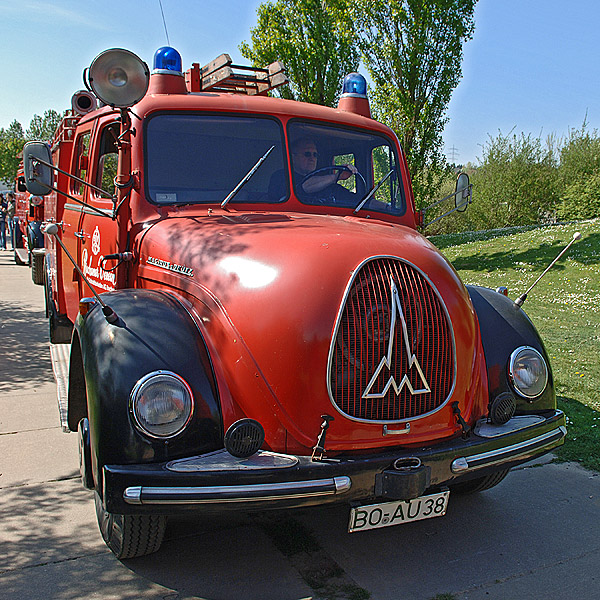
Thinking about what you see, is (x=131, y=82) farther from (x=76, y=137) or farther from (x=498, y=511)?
(x=498, y=511)

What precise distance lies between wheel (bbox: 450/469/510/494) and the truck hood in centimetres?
85

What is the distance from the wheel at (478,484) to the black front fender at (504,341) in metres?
0.65

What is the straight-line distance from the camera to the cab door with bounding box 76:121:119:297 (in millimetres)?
4309

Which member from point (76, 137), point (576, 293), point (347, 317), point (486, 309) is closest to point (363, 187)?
point (486, 309)

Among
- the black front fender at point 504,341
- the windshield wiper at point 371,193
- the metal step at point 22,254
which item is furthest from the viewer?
the metal step at point 22,254

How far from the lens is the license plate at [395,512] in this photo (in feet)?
9.21

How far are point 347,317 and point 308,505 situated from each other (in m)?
0.82

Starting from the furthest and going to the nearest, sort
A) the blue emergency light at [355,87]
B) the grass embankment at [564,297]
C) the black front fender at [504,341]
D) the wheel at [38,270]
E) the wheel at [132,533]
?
the wheel at [38,270]
the grass embankment at [564,297]
the blue emergency light at [355,87]
the black front fender at [504,341]
the wheel at [132,533]

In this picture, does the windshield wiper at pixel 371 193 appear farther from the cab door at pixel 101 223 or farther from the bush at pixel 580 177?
the bush at pixel 580 177

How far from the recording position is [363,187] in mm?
4566

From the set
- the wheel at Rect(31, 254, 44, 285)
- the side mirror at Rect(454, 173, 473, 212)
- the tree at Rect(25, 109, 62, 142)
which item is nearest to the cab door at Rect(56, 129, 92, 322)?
the side mirror at Rect(454, 173, 473, 212)

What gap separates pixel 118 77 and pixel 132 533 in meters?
2.50

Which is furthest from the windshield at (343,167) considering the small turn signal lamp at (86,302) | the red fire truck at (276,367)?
the small turn signal lamp at (86,302)

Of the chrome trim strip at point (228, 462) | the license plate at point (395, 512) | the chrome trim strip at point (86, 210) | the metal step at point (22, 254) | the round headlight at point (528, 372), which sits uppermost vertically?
the chrome trim strip at point (86, 210)
